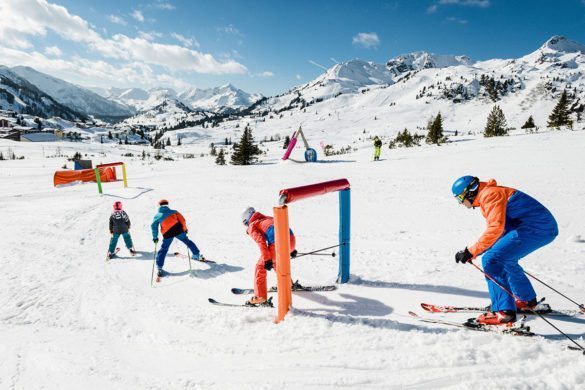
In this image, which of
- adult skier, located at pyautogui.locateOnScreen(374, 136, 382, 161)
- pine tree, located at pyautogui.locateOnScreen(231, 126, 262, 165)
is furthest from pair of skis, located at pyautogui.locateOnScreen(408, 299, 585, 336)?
pine tree, located at pyautogui.locateOnScreen(231, 126, 262, 165)

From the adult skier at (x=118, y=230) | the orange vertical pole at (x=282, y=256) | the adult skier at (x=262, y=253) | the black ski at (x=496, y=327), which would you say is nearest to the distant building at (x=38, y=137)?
the adult skier at (x=118, y=230)

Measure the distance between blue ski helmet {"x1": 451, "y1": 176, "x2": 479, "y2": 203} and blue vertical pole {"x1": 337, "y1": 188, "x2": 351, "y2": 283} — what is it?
144 centimetres

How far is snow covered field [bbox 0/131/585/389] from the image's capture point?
3.05 m

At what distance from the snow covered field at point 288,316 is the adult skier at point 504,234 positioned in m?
0.40

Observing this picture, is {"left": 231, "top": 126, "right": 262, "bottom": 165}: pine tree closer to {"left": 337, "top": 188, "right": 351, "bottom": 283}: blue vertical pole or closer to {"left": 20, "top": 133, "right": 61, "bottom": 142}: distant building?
{"left": 337, "top": 188, "right": 351, "bottom": 283}: blue vertical pole

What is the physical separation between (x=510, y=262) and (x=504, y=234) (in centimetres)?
32

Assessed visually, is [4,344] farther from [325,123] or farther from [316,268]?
[325,123]

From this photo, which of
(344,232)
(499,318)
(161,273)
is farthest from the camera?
(161,273)

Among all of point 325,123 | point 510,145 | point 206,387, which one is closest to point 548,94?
point 325,123

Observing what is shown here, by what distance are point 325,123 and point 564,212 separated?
548 ft

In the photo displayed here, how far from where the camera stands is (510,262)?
3705 millimetres

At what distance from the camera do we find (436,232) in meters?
7.71

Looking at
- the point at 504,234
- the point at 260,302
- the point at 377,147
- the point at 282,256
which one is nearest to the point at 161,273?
the point at 260,302

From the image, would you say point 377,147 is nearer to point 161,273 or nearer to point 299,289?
point 161,273
